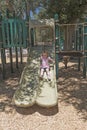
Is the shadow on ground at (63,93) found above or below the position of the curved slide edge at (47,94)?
below

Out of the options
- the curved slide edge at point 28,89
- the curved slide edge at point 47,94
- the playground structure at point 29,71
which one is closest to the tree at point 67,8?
the playground structure at point 29,71

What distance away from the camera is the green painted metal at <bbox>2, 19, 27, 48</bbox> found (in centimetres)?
821

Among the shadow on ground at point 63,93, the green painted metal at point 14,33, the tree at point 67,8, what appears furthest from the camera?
the tree at point 67,8

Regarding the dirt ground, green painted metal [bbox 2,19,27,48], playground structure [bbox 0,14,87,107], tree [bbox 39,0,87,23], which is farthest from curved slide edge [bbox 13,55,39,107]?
tree [bbox 39,0,87,23]

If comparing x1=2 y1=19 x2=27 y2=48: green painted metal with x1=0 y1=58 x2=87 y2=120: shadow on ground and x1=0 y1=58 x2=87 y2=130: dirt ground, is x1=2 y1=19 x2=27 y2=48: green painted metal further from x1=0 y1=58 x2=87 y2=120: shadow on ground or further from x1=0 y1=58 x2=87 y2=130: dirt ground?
x1=0 y1=58 x2=87 y2=130: dirt ground

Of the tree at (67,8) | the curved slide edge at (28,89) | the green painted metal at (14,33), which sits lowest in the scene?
the curved slide edge at (28,89)

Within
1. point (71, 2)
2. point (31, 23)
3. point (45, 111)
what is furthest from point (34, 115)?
Answer: point (71, 2)

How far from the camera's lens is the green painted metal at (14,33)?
8.21 meters

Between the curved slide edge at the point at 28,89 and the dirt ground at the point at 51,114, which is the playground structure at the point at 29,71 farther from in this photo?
the dirt ground at the point at 51,114

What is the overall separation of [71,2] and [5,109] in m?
9.48

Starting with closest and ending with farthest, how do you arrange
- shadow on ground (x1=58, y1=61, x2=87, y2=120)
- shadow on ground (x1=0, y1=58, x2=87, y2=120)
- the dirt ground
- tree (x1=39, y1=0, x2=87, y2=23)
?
the dirt ground → shadow on ground (x1=0, y1=58, x2=87, y2=120) → shadow on ground (x1=58, y1=61, x2=87, y2=120) → tree (x1=39, y1=0, x2=87, y2=23)

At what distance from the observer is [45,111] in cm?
528

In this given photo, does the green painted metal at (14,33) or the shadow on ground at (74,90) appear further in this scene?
the green painted metal at (14,33)

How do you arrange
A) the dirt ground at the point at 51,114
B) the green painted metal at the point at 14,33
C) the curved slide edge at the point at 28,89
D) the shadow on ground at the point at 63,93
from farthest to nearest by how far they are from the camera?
the green painted metal at the point at 14,33
the shadow on ground at the point at 63,93
the curved slide edge at the point at 28,89
the dirt ground at the point at 51,114
